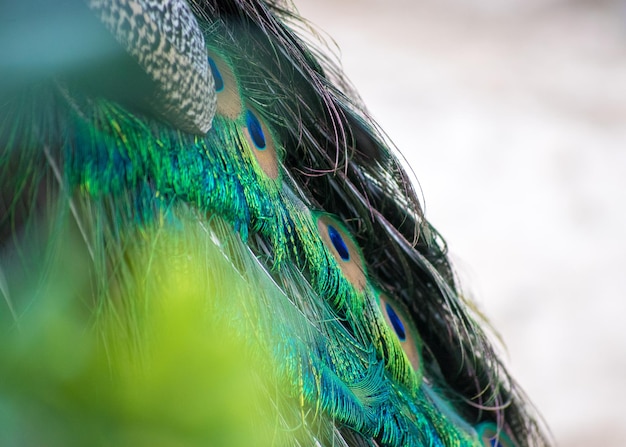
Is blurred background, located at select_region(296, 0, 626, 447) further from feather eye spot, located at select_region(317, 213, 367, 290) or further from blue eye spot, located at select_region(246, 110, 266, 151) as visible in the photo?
blue eye spot, located at select_region(246, 110, 266, 151)

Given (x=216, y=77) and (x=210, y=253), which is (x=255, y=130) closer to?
(x=216, y=77)

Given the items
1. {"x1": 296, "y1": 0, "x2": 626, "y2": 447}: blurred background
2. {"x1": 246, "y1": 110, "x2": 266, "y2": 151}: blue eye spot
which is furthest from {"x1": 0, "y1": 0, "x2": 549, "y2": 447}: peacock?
{"x1": 296, "y1": 0, "x2": 626, "y2": 447}: blurred background

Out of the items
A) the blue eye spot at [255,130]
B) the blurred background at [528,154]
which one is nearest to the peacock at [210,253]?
the blue eye spot at [255,130]

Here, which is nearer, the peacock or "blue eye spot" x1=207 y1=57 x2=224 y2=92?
the peacock

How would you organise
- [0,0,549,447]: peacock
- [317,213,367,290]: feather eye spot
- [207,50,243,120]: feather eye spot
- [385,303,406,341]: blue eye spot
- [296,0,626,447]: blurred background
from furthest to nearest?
[296,0,626,447]: blurred background < [385,303,406,341]: blue eye spot < [317,213,367,290]: feather eye spot < [207,50,243,120]: feather eye spot < [0,0,549,447]: peacock

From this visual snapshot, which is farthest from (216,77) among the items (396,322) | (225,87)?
(396,322)

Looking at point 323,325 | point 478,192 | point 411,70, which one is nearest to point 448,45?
point 411,70
